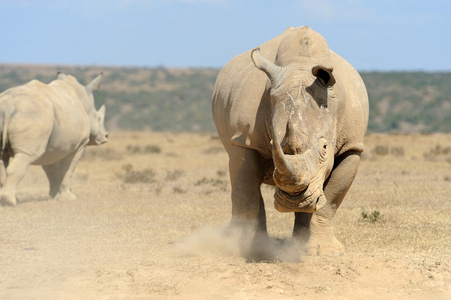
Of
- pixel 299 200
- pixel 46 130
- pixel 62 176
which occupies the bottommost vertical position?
pixel 62 176

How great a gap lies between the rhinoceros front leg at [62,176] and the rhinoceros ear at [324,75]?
7.89m

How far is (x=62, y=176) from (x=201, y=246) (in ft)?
21.7

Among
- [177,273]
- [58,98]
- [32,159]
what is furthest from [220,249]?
[58,98]

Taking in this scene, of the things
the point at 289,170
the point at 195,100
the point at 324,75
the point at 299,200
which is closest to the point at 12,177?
the point at 324,75

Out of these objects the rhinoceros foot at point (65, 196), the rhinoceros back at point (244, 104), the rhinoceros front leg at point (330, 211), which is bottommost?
Answer: the rhinoceros foot at point (65, 196)

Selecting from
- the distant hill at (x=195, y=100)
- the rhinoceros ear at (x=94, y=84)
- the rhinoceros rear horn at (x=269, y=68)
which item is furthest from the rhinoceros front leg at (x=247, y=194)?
the distant hill at (x=195, y=100)

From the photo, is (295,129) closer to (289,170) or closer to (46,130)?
(289,170)

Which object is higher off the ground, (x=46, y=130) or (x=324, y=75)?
(x=324, y=75)

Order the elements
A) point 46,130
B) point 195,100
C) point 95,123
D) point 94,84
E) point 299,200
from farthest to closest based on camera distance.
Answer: point 195,100, point 94,84, point 95,123, point 46,130, point 299,200

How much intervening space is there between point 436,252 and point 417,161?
11.9 meters

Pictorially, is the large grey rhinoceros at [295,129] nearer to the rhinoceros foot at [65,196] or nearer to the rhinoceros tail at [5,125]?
the rhinoceros tail at [5,125]

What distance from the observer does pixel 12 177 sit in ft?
39.6

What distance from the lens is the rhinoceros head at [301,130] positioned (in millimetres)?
5812

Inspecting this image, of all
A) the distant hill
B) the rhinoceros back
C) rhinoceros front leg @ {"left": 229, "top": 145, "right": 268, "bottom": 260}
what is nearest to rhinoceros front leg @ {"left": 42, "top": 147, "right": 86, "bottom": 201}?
the rhinoceros back
